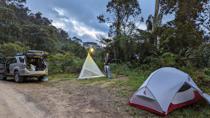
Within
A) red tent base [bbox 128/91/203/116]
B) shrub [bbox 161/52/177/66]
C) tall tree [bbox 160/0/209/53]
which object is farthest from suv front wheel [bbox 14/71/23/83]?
tall tree [bbox 160/0/209/53]

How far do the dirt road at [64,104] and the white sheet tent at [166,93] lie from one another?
0.77 meters

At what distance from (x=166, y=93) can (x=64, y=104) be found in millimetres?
3560

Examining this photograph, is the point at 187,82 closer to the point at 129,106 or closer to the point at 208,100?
the point at 208,100

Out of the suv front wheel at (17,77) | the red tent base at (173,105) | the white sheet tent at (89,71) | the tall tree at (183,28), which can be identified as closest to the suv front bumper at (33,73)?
the suv front wheel at (17,77)

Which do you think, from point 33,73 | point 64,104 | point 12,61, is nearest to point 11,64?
point 12,61

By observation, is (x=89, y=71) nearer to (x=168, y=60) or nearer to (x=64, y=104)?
(x=168, y=60)

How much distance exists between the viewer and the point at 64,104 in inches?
363

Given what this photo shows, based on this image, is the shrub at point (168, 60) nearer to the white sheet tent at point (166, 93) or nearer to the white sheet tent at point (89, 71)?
the white sheet tent at point (89, 71)

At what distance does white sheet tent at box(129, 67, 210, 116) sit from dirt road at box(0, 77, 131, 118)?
77 cm

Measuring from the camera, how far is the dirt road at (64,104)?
25.8ft

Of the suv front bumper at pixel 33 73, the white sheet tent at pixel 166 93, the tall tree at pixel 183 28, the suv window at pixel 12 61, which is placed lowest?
the white sheet tent at pixel 166 93

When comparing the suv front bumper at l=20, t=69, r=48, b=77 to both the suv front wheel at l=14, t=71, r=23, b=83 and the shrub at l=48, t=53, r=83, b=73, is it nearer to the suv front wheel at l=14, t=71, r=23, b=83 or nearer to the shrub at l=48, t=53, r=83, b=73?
the suv front wheel at l=14, t=71, r=23, b=83

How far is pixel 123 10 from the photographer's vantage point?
25547 millimetres

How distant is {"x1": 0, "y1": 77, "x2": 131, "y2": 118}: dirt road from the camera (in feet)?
25.8
